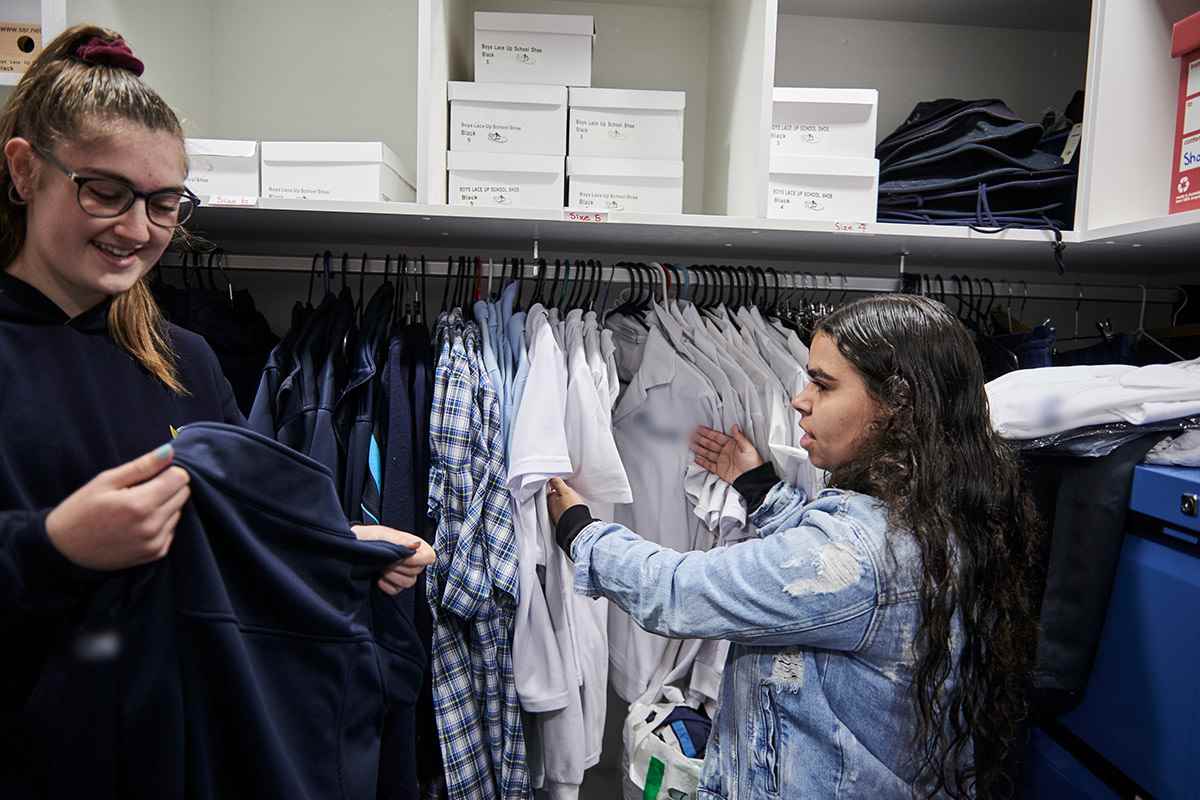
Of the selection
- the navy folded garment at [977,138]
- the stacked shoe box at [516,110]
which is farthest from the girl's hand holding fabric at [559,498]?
the navy folded garment at [977,138]

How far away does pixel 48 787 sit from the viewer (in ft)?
2.09

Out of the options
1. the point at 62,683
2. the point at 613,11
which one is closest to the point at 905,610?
the point at 62,683

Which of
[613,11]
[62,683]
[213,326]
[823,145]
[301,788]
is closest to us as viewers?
[62,683]

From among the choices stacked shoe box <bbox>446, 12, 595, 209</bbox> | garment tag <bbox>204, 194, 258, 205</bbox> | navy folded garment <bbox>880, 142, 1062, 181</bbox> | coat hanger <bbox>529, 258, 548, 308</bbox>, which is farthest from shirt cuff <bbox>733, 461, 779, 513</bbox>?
garment tag <bbox>204, 194, 258, 205</bbox>

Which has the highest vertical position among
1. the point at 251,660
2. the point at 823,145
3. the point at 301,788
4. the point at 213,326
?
the point at 823,145

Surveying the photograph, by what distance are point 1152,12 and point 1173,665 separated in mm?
1295

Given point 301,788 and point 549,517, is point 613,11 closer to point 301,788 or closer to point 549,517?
point 549,517

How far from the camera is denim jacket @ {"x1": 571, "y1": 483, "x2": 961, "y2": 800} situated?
0.90 metres

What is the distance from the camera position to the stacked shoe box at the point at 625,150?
1529mm

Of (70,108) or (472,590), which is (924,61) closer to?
(472,590)

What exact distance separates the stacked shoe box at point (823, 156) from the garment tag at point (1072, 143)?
50cm

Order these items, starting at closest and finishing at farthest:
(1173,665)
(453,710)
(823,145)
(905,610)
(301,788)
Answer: (301,788), (905,610), (1173,665), (453,710), (823,145)

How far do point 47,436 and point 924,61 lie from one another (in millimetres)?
2185

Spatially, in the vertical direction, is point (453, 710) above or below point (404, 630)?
below
